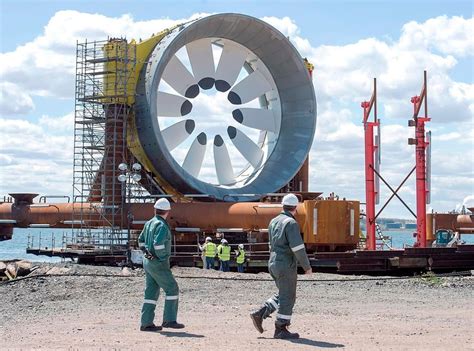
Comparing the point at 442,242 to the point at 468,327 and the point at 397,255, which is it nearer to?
the point at 397,255

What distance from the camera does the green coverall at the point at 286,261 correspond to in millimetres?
7695

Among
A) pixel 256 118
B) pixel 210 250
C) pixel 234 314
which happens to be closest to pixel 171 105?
pixel 256 118

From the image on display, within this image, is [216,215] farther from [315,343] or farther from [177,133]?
[315,343]

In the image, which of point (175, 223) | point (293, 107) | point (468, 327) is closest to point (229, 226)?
point (175, 223)

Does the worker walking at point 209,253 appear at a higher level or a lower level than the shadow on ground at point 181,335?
higher

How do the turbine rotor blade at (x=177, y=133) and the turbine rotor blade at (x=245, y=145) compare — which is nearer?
the turbine rotor blade at (x=177, y=133)

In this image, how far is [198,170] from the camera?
23.5 m

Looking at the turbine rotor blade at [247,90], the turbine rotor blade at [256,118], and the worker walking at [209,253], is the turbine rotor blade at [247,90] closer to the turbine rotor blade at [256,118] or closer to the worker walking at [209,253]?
the turbine rotor blade at [256,118]

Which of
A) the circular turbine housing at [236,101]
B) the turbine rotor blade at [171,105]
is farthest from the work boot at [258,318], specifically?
the turbine rotor blade at [171,105]

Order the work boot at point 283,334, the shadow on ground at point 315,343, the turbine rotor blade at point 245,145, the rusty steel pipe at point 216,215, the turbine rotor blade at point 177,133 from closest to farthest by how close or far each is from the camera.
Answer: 1. the shadow on ground at point 315,343
2. the work boot at point 283,334
3. the rusty steel pipe at point 216,215
4. the turbine rotor blade at point 177,133
5. the turbine rotor blade at point 245,145

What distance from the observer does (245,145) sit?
24.6m

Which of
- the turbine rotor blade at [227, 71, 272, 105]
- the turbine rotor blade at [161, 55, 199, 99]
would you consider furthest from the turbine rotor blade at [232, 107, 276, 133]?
the turbine rotor blade at [161, 55, 199, 99]

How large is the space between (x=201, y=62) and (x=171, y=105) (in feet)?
5.91

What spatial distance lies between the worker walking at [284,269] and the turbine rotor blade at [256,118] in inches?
663
